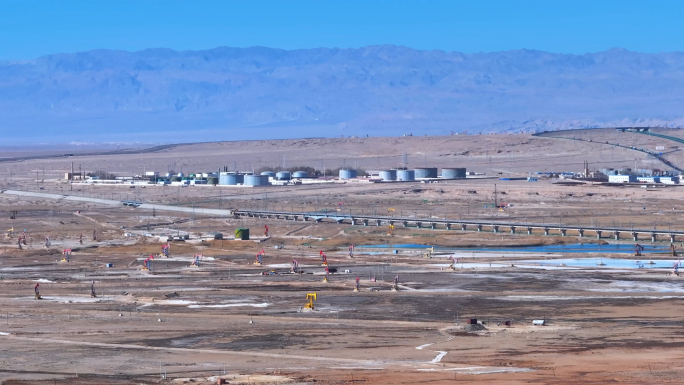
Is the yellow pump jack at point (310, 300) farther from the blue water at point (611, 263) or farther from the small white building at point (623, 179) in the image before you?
→ the small white building at point (623, 179)

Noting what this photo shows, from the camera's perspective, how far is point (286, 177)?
146 metres

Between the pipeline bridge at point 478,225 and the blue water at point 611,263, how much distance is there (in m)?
10.9

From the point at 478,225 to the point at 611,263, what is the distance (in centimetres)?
2051

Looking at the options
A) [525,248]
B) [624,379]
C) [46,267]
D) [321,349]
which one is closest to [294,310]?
[321,349]

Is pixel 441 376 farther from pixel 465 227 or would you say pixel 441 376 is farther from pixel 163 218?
pixel 163 218

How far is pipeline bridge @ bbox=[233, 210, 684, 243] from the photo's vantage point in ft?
232

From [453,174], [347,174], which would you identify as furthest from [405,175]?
[347,174]

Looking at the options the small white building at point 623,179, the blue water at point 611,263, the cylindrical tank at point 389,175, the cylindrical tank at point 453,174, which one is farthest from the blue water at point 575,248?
the cylindrical tank at point 453,174

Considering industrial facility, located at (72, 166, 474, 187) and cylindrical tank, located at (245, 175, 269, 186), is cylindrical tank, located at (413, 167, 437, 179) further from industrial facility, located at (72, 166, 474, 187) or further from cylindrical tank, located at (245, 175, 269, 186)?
cylindrical tank, located at (245, 175, 269, 186)

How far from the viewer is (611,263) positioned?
57.8 m

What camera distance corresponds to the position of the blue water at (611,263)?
5619cm

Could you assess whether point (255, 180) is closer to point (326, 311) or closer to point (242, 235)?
point (242, 235)

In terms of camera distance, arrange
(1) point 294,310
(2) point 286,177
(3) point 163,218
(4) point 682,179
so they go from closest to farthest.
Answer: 1. (1) point 294,310
2. (3) point 163,218
3. (4) point 682,179
4. (2) point 286,177

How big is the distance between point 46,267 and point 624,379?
36282 millimetres
